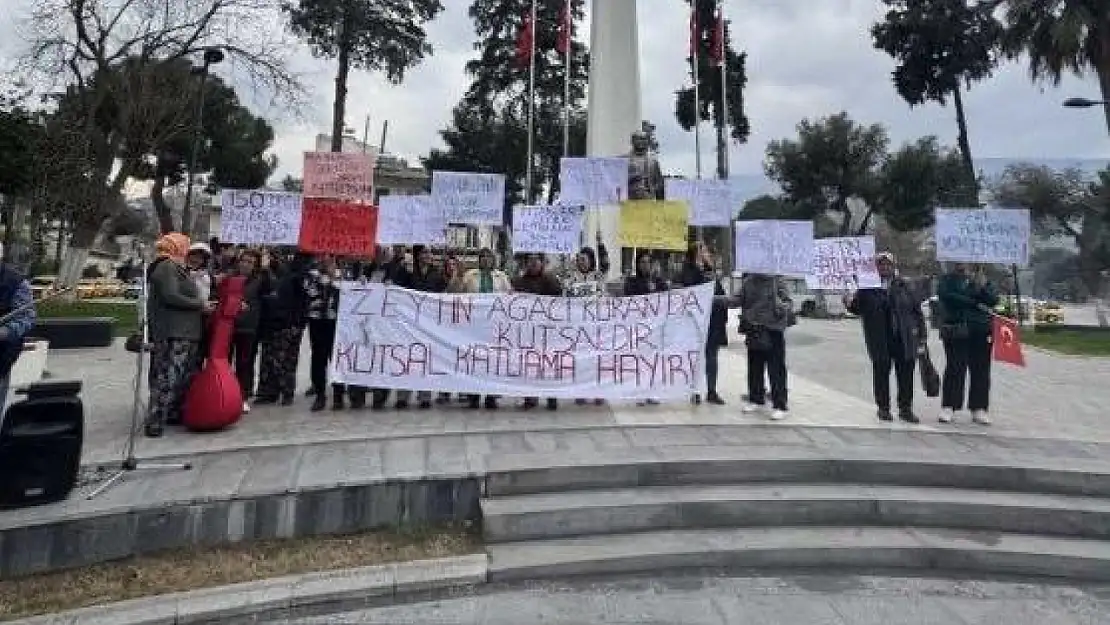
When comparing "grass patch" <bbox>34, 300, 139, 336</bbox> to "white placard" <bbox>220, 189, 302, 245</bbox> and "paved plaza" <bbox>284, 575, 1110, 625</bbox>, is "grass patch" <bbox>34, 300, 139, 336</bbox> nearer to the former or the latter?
"white placard" <bbox>220, 189, 302, 245</bbox>

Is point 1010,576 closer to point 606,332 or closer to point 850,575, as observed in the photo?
point 850,575

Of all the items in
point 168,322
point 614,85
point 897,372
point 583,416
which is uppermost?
point 614,85

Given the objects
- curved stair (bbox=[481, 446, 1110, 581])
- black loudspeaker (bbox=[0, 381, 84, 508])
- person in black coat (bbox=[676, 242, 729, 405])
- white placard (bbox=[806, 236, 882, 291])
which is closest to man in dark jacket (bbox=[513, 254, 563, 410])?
A: person in black coat (bbox=[676, 242, 729, 405])

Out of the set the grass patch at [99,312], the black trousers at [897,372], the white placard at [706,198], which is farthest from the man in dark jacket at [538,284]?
the grass patch at [99,312]

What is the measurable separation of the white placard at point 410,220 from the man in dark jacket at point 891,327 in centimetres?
476

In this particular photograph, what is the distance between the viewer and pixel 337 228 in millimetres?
7984

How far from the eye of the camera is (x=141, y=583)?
179 inches

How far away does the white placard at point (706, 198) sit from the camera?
947 centimetres

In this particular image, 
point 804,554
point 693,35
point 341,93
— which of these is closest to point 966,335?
point 804,554

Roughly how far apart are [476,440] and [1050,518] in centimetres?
451

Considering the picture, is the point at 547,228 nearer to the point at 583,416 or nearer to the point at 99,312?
the point at 583,416

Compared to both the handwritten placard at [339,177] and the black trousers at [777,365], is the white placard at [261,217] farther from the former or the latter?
the black trousers at [777,365]

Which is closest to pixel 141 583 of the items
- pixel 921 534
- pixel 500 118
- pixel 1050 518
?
pixel 921 534

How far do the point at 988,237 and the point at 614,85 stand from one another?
43.8 ft
